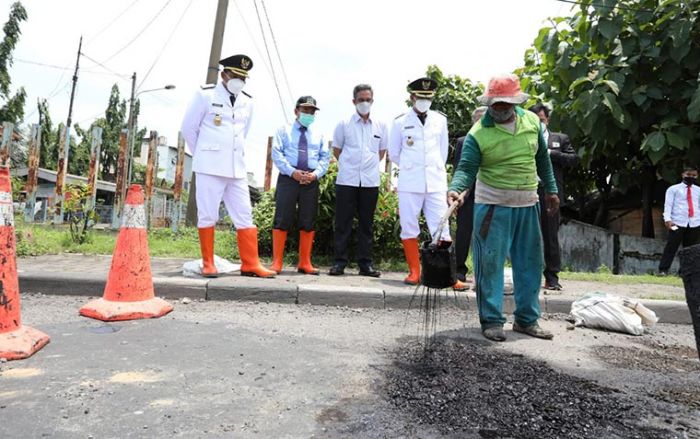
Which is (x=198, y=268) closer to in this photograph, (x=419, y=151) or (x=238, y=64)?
(x=238, y=64)

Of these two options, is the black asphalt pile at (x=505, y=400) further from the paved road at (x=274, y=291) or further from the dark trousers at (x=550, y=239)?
the dark trousers at (x=550, y=239)

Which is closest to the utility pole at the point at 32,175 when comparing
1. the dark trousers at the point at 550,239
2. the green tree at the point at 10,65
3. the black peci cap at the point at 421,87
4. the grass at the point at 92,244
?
the grass at the point at 92,244

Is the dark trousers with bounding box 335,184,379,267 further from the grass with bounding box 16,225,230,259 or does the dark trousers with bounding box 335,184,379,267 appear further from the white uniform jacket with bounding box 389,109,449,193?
the grass with bounding box 16,225,230,259

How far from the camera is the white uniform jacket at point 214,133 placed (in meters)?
5.06

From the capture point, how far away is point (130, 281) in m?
3.88

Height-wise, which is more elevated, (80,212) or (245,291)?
(80,212)

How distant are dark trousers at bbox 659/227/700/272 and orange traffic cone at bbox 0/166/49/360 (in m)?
9.42

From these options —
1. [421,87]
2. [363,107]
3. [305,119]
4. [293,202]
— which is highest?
[421,87]

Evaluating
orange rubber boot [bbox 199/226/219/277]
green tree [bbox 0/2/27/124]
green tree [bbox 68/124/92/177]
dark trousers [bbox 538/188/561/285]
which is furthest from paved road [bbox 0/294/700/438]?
green tree [bbox 68/124/92/177]

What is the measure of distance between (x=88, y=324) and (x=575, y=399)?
3.11m

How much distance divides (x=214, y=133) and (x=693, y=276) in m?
4.30

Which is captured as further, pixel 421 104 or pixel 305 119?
pixel 305 119

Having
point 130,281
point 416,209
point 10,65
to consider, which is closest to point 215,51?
point 416,209

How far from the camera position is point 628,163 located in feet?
33.2
